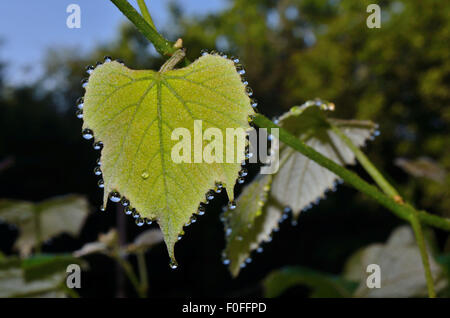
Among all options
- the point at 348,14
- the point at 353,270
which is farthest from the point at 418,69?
the point at 353,270

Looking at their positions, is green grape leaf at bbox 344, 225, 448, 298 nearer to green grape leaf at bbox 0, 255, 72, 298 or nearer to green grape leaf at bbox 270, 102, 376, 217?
green grape leaf at bbox 270, 102, 376, 217

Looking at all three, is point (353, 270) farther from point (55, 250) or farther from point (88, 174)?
point (88, 174)

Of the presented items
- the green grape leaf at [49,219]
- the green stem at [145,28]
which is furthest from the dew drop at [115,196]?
the green grape leaf at [49,219]

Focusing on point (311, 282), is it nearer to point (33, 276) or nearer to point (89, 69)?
point (33, 276)

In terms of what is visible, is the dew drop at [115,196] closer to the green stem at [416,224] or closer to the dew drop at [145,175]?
the dew drop at [145,175]

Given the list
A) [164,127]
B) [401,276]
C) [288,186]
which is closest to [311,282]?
[401,276]

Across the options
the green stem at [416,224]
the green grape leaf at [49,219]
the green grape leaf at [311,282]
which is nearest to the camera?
the green stem at [416,224]
